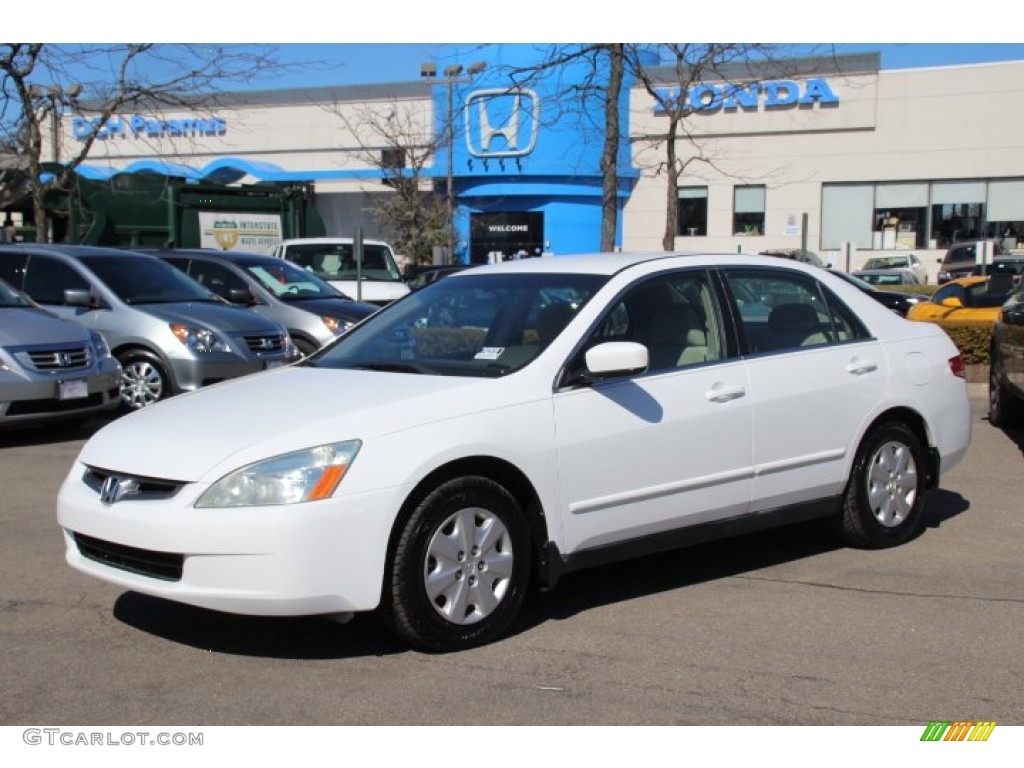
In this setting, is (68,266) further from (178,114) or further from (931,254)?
(178,114)

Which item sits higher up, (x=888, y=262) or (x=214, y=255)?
(x=214, y=255)

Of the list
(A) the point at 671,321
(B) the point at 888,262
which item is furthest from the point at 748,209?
(A) the point at 671,321

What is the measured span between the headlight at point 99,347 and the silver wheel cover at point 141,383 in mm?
939

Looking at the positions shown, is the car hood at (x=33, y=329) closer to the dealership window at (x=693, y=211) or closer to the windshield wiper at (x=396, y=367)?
the windshield wiper at (x=396, y=367)

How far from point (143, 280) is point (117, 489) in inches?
321

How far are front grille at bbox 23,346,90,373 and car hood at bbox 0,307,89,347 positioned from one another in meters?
0.07

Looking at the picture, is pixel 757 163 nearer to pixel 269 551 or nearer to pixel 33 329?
pixel 33 329

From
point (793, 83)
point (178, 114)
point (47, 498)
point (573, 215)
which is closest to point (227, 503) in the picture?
point (47, 498)

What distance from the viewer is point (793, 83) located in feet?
128

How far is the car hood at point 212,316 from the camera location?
11.7 metres

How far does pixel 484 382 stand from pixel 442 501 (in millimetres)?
606

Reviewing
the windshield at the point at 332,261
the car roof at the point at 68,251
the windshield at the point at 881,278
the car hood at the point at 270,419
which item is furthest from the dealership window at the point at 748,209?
the car hood at the point at 270,419

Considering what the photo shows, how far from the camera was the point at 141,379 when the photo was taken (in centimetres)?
1162

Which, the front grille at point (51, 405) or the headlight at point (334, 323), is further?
the headlight at point (334, 323)
